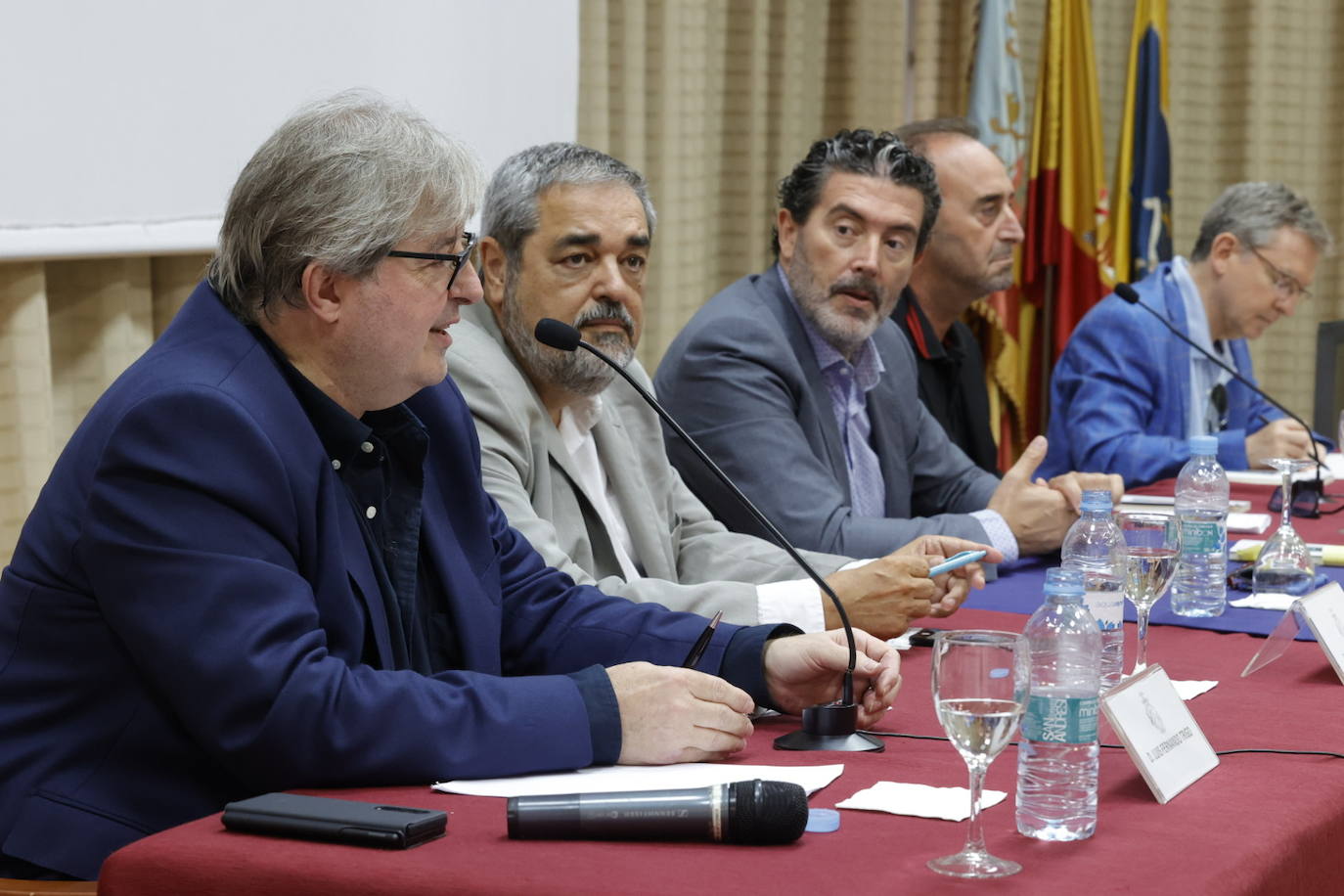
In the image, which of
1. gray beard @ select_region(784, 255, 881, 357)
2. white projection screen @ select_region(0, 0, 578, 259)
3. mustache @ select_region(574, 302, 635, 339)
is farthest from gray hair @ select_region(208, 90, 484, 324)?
gray beard @ select_region(784, 255, 881, 357)

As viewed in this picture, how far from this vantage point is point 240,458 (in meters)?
1.45

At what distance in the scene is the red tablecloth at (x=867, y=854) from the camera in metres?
1.18

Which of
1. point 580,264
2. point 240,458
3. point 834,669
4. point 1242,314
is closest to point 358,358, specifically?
point 240,458

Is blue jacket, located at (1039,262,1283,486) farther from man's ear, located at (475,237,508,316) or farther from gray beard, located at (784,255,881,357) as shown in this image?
man's ear, located at (475,237,508,316)

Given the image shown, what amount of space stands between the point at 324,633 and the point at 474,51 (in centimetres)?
216

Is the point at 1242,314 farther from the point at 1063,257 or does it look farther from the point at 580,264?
the point at 580,264

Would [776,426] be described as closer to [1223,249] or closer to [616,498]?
[616,498]

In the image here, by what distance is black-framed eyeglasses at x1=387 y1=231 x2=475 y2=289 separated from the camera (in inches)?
63.6

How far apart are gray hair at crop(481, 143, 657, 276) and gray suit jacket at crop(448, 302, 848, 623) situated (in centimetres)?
12

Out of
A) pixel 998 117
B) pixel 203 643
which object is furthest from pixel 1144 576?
pixel 998 117

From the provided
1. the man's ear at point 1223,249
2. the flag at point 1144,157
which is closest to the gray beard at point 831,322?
the man's ear at point 1223,249

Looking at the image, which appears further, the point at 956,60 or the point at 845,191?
the point at 956,60

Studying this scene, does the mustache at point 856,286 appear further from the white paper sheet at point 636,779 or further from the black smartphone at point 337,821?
the black smartphone at point 337,821

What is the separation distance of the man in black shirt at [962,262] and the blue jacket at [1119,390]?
0.67 ft
